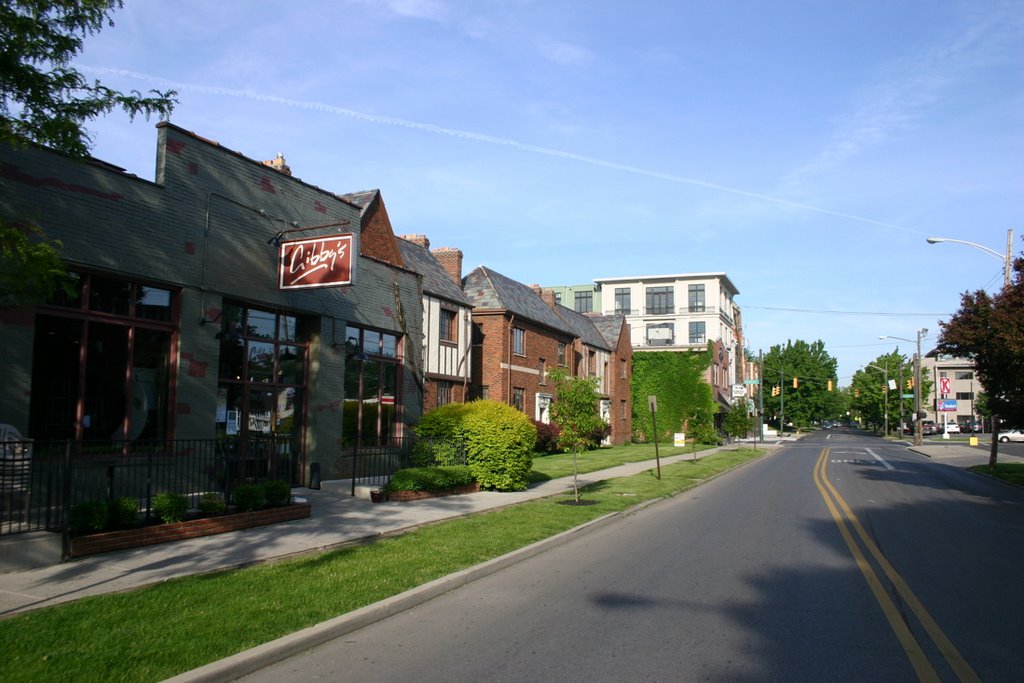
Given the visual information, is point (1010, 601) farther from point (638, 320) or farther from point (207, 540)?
point (638, 320)

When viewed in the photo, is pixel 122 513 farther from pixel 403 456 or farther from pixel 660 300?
pixel 660 300

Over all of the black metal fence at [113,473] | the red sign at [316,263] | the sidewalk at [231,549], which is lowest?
the sidewalk at [231,549]

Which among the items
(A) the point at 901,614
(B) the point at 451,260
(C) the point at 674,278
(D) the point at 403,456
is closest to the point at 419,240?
(B) the point at 451,260

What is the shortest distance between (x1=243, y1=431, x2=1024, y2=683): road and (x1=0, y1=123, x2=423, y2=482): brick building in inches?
273

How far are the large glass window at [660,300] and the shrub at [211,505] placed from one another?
69.2 m

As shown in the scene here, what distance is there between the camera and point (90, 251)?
11.7m

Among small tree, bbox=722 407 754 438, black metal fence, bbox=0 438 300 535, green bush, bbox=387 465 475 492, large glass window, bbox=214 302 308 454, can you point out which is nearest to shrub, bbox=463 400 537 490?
green bush, bbox=387 465 475 492

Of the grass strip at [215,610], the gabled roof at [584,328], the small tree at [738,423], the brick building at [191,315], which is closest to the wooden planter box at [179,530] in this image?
the grass strip at [215,610]

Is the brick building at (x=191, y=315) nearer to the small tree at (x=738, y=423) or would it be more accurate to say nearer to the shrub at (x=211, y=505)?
the shrub at (x=211, y=505)

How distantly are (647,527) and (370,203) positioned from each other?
488 inches

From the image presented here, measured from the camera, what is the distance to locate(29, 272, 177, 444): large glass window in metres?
11.2

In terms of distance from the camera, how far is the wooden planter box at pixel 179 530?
A: 29.1ft

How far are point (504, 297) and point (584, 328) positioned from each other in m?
12.1

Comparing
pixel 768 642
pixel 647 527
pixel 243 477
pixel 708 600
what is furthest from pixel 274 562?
pixel 647 527
